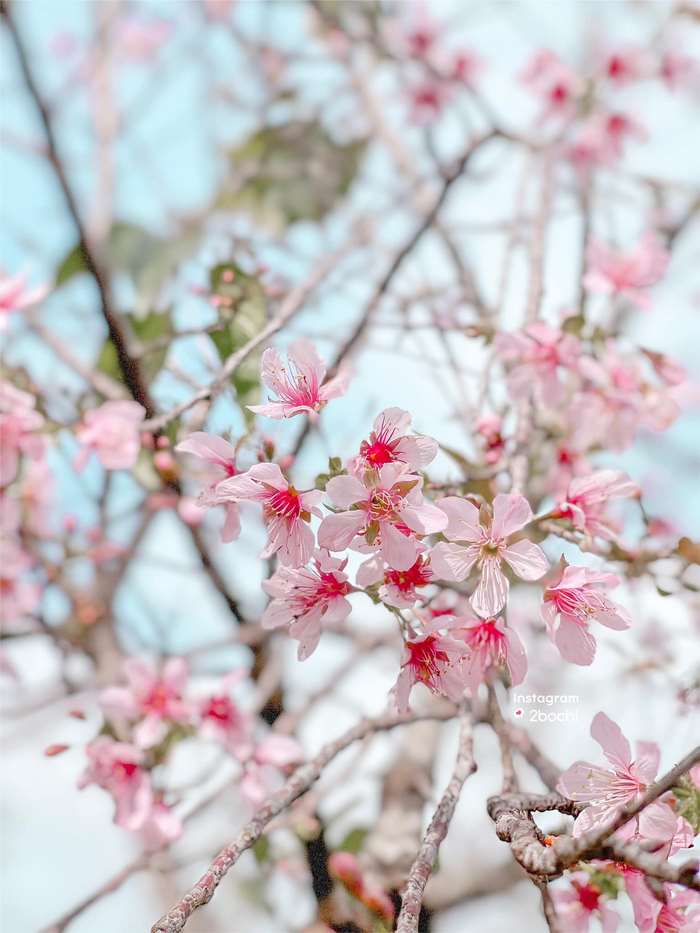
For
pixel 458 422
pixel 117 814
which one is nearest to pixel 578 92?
pixel 458 422

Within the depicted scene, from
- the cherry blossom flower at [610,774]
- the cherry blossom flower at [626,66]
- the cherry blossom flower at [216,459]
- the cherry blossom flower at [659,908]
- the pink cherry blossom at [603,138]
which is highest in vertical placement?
the cherry blossom flower at [626,66]

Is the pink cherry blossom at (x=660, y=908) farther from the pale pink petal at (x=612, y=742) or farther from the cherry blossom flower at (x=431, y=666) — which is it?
the cherry blossom flower at (x=431, y=666)

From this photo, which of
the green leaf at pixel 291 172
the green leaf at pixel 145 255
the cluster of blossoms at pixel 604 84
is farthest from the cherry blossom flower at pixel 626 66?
the green leaf at pixel 145 255

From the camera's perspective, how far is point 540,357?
1170 mm

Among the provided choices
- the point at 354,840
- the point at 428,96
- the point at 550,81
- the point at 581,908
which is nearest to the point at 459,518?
the point at 581,908

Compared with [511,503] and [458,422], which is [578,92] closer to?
[458,422]

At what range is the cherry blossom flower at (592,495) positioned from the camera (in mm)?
816

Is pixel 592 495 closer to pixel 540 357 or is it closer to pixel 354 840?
pixel 540 357

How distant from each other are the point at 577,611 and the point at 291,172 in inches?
71.3

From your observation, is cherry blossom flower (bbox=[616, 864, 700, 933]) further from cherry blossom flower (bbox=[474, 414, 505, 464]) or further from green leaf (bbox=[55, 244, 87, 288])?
green leaf (bbox=[55, 244, 87, 288])

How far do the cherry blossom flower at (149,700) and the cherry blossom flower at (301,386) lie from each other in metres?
0.64

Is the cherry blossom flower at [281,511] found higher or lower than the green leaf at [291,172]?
lower

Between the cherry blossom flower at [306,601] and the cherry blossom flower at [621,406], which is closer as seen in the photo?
the cherry blossom flower at [306,601]

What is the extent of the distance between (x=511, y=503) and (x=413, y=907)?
0.31 meters
